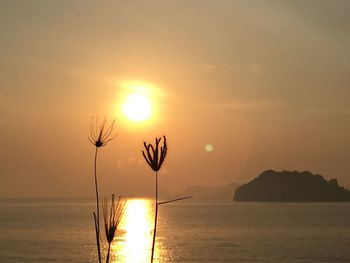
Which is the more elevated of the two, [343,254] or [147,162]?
[147,162]

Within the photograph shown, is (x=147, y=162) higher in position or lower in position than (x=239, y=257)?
higher

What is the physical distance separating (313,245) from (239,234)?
2974 centimetres

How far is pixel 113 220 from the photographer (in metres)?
7.38

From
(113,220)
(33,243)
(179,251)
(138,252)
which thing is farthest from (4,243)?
(113,220)

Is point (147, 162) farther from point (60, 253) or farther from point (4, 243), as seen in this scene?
point (4, 243)

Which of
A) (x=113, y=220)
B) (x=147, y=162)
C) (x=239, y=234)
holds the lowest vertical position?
(x=239, y=234)

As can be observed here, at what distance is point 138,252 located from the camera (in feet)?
334

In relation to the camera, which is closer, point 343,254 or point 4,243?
point 343,254

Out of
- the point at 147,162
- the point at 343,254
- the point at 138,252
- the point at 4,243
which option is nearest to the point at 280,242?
the point at 343,254

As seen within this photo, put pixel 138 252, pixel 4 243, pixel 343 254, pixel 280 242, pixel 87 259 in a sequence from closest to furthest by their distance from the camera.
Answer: pixel 87 259 < pixel 343 254 < pixel 138 252 < pixel 4 243 < pixel 280 242

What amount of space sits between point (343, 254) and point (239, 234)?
1876 inches

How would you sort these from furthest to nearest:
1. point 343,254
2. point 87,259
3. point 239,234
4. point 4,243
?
point 239,234
point 4,243
point 343,254
point 87,259

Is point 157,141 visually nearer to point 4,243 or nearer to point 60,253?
point 60,253

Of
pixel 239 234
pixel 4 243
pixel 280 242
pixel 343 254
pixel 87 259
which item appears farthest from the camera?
pixel 239 234
